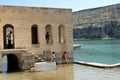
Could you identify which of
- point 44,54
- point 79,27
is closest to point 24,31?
point 44,54

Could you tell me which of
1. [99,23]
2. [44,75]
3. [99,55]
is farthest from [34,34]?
[99,23]

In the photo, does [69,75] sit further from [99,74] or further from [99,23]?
[99,23]

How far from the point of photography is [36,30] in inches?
1018

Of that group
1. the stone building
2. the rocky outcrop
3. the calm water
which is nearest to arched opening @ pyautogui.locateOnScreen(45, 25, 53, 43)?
the stone building

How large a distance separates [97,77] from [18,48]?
7923 mm

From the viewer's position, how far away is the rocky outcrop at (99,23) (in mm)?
167875

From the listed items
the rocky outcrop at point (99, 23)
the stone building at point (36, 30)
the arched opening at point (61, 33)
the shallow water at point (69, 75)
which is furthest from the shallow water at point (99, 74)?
the rocky outcrop at point (99, 23)

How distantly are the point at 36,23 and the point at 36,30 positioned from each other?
66.1 inches

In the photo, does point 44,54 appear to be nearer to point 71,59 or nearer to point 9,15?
point 71,59

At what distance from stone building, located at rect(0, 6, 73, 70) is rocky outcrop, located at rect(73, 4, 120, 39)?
14136cm

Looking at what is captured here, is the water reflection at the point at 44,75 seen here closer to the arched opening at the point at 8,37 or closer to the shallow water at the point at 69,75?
the shallow water at the point at 69,75

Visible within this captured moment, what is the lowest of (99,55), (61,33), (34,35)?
(99,55)

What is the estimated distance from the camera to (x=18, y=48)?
23.3m

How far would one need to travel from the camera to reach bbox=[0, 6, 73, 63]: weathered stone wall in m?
23.0
